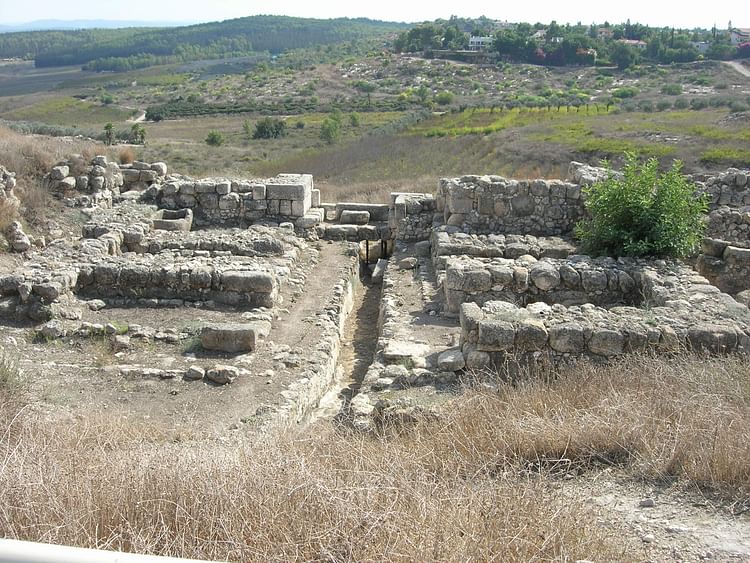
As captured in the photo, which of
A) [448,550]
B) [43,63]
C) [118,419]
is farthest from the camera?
[43,63]

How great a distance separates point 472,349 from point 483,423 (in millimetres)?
1954

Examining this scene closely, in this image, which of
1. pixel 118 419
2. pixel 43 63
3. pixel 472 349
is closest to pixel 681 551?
pixel 472 349

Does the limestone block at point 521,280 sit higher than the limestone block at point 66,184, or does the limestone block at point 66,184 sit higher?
the limestone block at point 66,184

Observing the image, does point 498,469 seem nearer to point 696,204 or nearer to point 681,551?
point 681,551

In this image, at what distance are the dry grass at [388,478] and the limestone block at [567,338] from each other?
1194mm

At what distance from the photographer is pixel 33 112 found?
59.2 meters

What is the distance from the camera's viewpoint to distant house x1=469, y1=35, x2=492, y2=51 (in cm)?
Answer: 9494

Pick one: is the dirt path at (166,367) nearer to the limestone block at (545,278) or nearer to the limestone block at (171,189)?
the limestone block at (545,278)

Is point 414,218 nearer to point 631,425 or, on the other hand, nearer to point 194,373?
point 194,373

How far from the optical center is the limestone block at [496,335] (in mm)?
6379

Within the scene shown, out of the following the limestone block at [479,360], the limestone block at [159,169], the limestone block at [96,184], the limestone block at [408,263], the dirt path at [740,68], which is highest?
the dirt path at [740,68]

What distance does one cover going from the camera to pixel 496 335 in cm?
639

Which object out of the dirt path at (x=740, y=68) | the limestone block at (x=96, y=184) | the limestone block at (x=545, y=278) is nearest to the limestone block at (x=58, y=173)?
the limestone block at (x=96, y=184)

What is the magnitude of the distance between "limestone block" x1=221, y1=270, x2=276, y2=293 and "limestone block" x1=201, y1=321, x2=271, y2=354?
1288 mm
